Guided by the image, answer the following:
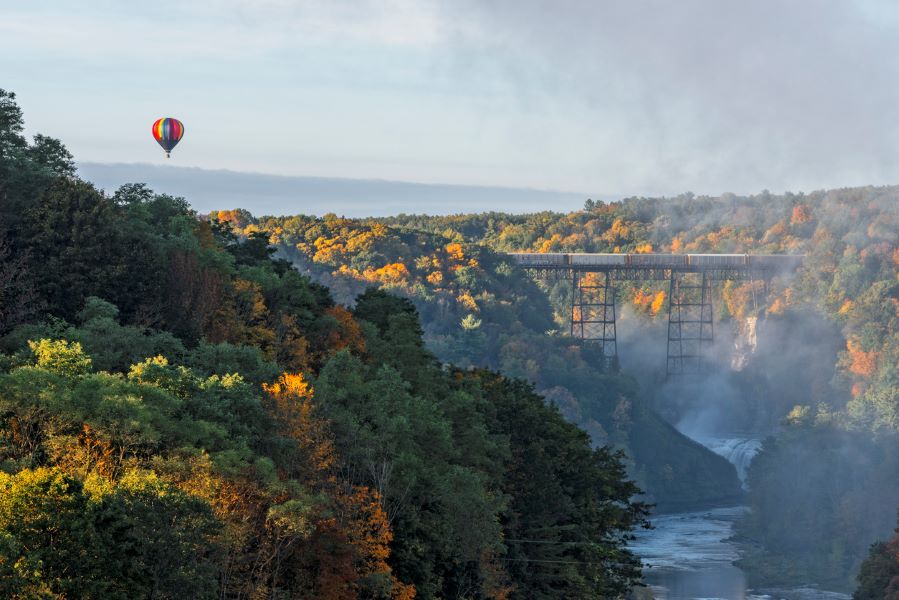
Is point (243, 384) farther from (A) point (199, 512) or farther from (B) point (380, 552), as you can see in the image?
(A) point (199, 512)

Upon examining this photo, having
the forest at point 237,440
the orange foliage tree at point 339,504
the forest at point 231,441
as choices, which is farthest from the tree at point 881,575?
the orange foliage tree at point 339,504

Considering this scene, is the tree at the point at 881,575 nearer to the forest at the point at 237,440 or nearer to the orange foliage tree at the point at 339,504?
the forest at the point at 237,440

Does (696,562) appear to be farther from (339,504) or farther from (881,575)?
(339,504)

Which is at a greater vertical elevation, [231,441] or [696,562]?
[231,441]

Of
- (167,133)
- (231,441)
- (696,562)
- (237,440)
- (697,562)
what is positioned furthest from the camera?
(697,562)

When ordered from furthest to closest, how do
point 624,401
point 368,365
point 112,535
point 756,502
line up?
point 624,401, point 756,502, point 368,365, point 112,535

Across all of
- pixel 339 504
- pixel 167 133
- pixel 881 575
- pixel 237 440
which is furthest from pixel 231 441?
pixel 881 575

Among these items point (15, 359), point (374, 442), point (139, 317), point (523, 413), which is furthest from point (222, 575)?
point (523, 413)


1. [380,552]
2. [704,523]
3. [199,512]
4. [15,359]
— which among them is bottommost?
[704,523]
